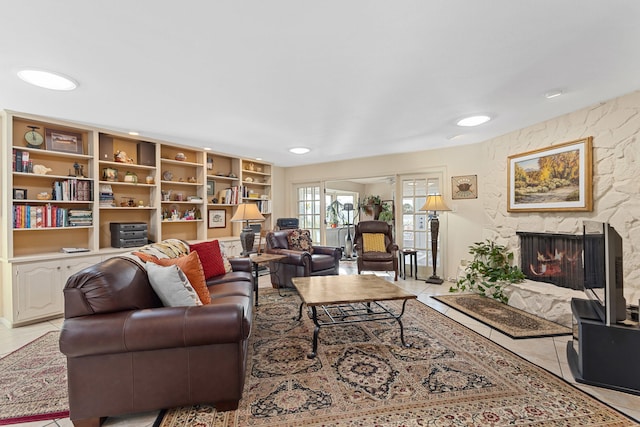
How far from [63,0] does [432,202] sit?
4539mm

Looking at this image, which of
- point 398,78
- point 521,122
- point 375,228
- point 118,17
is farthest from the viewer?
point 375,228

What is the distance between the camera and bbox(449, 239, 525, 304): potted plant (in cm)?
367

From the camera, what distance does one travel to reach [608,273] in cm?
190

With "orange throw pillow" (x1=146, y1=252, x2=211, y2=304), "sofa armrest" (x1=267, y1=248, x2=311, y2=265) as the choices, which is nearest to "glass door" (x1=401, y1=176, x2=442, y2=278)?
"sofa armrest" (x1=267, y1=248, x2=311, y2=265)

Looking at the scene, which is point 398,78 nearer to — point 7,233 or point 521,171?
point 521,171

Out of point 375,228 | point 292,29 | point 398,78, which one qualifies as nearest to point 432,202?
point 375,228

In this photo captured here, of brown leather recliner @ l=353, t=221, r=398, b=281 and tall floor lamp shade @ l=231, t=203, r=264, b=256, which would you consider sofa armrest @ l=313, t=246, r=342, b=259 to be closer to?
brown leather recliner @ l=353, t=221, r=398, b=281

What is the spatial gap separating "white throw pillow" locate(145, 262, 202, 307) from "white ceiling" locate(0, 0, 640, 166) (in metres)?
1.46

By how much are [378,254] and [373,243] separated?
0.28 m

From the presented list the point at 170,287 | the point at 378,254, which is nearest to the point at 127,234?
the point at 170,287

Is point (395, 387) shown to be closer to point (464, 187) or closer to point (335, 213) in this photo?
point (464, 187)

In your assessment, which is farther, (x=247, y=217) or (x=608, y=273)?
(x=247, y=217)

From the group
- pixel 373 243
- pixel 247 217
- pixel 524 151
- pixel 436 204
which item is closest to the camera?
pixel 524 151

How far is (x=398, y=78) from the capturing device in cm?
233
